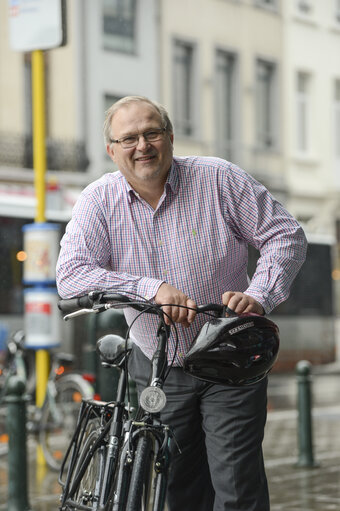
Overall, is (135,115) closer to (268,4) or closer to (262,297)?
(262,297)

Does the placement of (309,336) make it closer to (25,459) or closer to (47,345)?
(47,345)

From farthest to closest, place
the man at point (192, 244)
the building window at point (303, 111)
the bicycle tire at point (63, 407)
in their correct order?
1. the building window at point (303, 111)
2. the bicycle tire at point (63, 407)
3. the man at point (192, 244)

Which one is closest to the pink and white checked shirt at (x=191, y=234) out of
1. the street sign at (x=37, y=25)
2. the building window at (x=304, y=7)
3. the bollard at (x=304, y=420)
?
the bollard at (x=304, y=420)

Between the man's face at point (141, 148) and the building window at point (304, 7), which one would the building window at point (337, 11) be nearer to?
the building window at point (304, 7)

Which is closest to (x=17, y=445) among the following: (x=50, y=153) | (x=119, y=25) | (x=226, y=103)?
(x=50, y=153)

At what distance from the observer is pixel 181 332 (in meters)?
4.12

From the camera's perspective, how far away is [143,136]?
3945 mm

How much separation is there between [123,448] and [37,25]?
20.0ft

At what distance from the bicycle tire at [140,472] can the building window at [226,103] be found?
2964cm

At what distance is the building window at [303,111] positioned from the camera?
36219 mm

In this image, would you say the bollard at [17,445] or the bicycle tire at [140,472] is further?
the bollard at [17,445]

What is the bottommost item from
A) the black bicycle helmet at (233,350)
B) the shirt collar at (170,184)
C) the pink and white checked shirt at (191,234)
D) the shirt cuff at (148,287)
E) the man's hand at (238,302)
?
the black bicycle helmet at (233,350)

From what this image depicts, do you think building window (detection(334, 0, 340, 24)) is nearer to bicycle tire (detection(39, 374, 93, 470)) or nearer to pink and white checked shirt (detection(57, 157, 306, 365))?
bicycle tire (detection(39, 374, 93, 470))

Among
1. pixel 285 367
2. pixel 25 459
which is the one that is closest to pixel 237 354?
pixel 25 459
